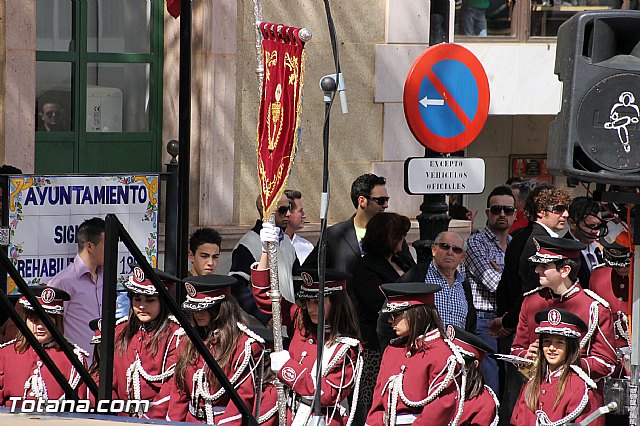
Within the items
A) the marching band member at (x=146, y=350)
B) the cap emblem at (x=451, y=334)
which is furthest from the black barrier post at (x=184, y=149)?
the cap emblem at (x=451, y=334)

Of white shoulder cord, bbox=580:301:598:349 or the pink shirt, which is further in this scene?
the pink shirt

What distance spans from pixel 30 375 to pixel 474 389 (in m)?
2.29

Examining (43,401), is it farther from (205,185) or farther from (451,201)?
(451,201)

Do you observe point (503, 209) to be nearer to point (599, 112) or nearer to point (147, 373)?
point (147, 373)

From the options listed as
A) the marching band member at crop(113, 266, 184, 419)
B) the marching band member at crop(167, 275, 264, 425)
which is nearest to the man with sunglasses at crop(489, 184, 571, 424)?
the marching band member at crop(167, 275, 264, 425)

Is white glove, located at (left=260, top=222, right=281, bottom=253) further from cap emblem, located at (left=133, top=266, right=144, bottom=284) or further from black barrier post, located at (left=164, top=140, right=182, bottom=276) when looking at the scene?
black barrier post, located at (left=164, top=140, right=182, bottom=276)

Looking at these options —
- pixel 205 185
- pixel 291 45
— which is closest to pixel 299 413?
pixel 291 45

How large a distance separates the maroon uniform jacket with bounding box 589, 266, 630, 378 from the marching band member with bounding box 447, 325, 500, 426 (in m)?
0.80

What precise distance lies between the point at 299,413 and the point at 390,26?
17.6 feet

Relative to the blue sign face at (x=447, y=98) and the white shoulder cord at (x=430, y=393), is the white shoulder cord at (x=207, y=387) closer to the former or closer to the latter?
the white shoulder cord at (x=430, y=393)

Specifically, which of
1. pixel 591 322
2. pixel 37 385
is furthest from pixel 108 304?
pixel 591 322

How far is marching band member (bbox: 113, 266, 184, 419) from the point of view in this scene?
732 cm

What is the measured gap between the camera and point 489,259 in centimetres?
918

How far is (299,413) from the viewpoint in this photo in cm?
714
